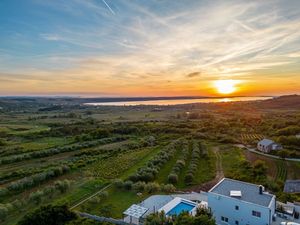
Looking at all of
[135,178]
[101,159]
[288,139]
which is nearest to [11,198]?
[135,178]

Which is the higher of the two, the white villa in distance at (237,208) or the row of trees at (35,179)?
the white villa in distance at (237,208)

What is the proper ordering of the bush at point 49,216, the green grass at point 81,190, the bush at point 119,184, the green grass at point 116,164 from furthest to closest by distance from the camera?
the green grass at point 116,164 < the bush at point 119,184 < the green grass at point 81,190 < the bush at point 49,216

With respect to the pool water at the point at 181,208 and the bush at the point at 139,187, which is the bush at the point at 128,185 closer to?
the bush at the point at 139,187

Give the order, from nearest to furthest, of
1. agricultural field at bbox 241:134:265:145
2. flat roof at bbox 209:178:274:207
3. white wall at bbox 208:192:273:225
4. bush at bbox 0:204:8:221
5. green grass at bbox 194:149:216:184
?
white wall at bbox 208:192:273:225 < flat roof at bbox 209:178:274:207 < bush at bbox 0:204:8:221 < green grass at bbox 194:149:216:184 < agricultural field at bbox 241:134:265:145

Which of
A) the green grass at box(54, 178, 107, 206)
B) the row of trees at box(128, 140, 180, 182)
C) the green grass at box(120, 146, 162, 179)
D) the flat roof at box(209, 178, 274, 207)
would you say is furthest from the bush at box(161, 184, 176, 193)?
the green grass at box(120, 146, 162, 179)

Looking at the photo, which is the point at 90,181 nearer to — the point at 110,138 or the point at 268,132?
the point at 110,138

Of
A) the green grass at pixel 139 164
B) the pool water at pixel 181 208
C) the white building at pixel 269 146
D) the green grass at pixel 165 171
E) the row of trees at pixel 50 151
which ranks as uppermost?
the white building at pixel 269 146

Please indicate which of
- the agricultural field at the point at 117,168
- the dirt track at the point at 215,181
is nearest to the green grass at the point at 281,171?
the agricultural field at the point at 117,168

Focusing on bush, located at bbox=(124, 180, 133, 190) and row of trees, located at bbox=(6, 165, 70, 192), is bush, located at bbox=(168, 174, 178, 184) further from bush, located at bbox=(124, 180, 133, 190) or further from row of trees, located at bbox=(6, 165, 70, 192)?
row of trees, located at bbox=(6, 165, 70, 192)

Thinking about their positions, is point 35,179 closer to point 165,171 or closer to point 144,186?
point 144,186
